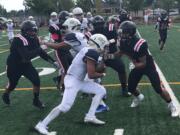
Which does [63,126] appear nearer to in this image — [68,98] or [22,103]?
[68,98]

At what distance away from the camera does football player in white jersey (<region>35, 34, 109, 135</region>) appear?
22.2 feet

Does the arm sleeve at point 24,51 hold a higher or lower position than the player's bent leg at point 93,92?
higher

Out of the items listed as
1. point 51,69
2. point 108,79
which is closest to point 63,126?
point 108,79

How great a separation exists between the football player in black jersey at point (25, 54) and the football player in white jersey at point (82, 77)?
1.48 m

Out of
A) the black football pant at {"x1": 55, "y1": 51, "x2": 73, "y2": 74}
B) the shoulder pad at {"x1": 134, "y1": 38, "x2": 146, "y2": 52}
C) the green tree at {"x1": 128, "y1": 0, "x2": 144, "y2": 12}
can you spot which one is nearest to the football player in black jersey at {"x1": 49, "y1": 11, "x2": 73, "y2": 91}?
the black football pant at {"x1": 55, "y1": 51, "x2": 73, "y2": 74}

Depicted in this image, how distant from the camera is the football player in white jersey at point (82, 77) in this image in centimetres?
676

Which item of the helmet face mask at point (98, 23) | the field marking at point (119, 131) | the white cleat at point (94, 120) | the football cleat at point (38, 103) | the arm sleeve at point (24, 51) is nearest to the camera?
the field marking at point (119, 131)

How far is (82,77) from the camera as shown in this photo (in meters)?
7.07

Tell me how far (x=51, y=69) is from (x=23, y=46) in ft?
19.2

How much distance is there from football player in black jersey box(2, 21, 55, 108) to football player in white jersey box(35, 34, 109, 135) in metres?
1.48

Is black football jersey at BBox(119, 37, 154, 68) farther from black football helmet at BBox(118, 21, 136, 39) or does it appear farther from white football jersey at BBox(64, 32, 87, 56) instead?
white football jersey at BBox(64, 32, 87, 56)

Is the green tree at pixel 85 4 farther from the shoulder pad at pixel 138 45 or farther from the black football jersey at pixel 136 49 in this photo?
the shoulder pad at pixel 138 45

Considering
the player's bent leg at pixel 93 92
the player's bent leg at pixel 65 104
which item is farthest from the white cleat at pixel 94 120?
the player's bent leg at pixel 65 104

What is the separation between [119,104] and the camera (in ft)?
28.5
